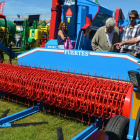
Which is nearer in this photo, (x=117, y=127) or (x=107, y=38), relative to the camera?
(x=117, y=127)

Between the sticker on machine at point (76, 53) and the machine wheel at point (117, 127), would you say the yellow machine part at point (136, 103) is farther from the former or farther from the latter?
the sticker on machine at point (76, 53)

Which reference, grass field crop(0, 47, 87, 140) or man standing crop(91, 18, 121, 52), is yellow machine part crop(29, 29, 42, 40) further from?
grass field crop(0, 47, 87, 140)

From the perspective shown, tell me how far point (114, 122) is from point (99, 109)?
471mm

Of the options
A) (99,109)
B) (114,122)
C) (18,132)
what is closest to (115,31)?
(99,109)

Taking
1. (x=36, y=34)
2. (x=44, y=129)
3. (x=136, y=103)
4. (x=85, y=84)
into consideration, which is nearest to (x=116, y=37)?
Result: (x=85, y=84)

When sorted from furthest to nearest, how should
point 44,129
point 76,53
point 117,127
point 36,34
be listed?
point 36,34, point 76,53, point 44,129, point 117,127

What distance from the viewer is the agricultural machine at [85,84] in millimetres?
2156

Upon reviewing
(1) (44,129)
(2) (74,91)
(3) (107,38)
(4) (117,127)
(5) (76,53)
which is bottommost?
(1) (44,129)

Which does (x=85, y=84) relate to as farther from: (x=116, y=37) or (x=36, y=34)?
(x=36, y=34)

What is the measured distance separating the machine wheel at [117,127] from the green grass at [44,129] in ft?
2.55

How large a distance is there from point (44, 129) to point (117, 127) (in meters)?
1.21

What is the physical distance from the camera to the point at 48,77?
3176mm

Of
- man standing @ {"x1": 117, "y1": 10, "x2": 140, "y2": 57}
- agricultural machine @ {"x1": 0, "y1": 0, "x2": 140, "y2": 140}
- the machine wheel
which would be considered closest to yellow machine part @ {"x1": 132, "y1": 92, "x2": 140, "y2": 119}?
agricultural machine @ {"x1": 0, "y1": 0, "x2": 140, "y2": 140}

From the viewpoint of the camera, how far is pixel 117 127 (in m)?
2.09
